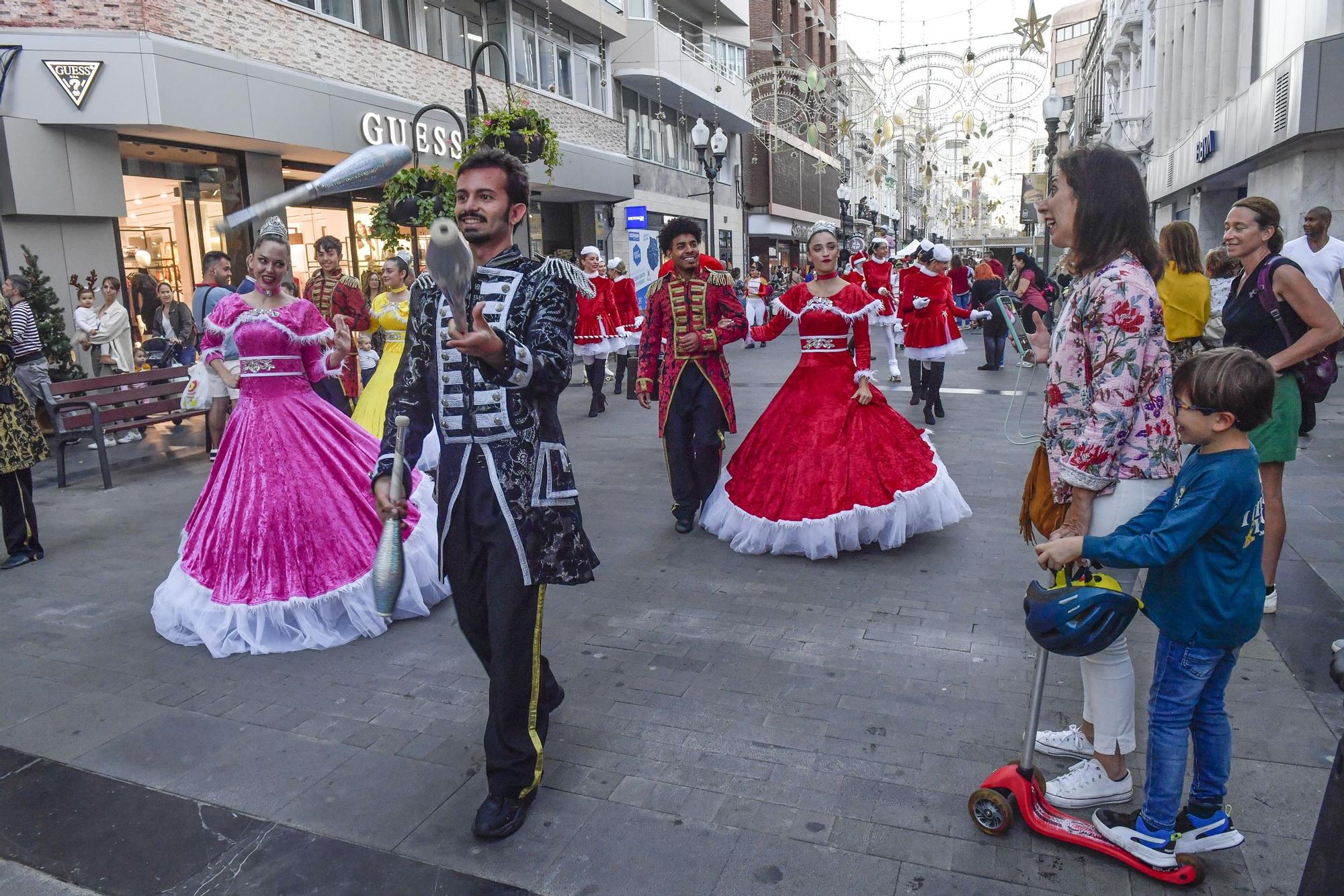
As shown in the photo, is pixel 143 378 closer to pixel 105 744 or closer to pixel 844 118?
pixel 105 744

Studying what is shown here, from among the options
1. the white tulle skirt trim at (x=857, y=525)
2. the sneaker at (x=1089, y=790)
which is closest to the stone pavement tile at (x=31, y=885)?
the sneaker at (x=1089, y=790)

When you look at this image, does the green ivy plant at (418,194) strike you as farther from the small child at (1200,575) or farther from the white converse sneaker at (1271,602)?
the white converse sneaker at (1271,602)

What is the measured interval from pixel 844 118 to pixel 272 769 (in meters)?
12.7

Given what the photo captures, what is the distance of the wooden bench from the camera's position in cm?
846

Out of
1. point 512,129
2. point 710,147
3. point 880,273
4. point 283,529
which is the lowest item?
point 283,529

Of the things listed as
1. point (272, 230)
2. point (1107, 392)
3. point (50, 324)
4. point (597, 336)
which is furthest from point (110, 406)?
point (1107, 392)

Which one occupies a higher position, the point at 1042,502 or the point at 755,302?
the point at 755,302

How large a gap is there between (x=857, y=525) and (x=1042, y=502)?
253cm

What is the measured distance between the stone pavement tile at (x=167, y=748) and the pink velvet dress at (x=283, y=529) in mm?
710

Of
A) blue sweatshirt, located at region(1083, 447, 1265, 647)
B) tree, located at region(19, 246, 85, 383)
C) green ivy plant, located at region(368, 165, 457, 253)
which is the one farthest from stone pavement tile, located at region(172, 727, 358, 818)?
tree, located at region(19, 246, 85, 383)

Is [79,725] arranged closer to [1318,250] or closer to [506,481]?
[506,481]

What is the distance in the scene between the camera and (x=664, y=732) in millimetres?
3629

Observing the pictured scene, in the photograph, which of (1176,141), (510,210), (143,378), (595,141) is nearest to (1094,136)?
(1176,141)

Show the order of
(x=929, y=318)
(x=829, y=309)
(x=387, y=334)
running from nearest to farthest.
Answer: (x=829, y=309)
(x=387, y=334)
(x=929, y=318)
